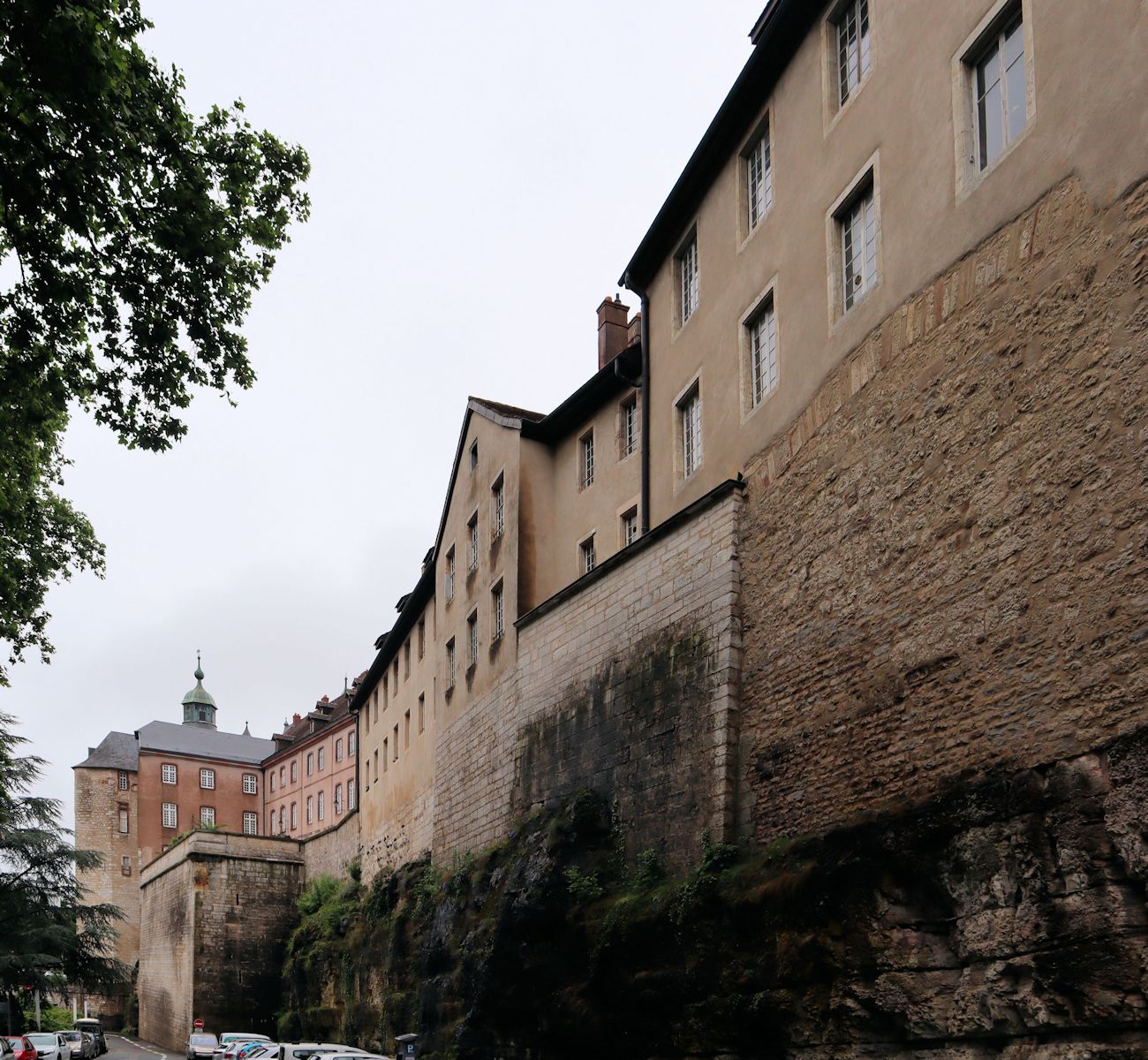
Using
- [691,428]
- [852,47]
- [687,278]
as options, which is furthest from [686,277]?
[852,47]

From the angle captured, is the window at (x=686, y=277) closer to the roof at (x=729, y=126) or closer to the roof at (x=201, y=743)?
the roof at (x=729, y=126)

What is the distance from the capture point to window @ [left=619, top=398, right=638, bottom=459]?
24375 mm

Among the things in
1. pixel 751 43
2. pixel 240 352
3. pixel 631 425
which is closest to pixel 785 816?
pixel 240 352

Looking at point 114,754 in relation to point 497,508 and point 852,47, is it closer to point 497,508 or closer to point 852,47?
point 497,508

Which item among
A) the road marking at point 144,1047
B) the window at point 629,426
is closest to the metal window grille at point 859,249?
the window at point 629,426

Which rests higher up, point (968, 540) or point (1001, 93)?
point (1001, 93)

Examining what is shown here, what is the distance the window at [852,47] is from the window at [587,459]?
10.7m

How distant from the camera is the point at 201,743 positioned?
89688mm

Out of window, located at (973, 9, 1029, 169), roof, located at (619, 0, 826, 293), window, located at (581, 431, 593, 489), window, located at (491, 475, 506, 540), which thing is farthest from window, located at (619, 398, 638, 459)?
window, located at (973, 9, 1029, 169)

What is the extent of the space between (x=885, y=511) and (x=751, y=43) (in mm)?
10609

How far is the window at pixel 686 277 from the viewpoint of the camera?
832 inches

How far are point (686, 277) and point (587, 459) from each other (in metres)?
5.56

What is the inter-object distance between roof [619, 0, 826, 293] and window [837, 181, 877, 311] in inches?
112

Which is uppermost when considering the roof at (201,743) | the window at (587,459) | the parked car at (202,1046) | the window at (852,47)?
the window at (852,47)
